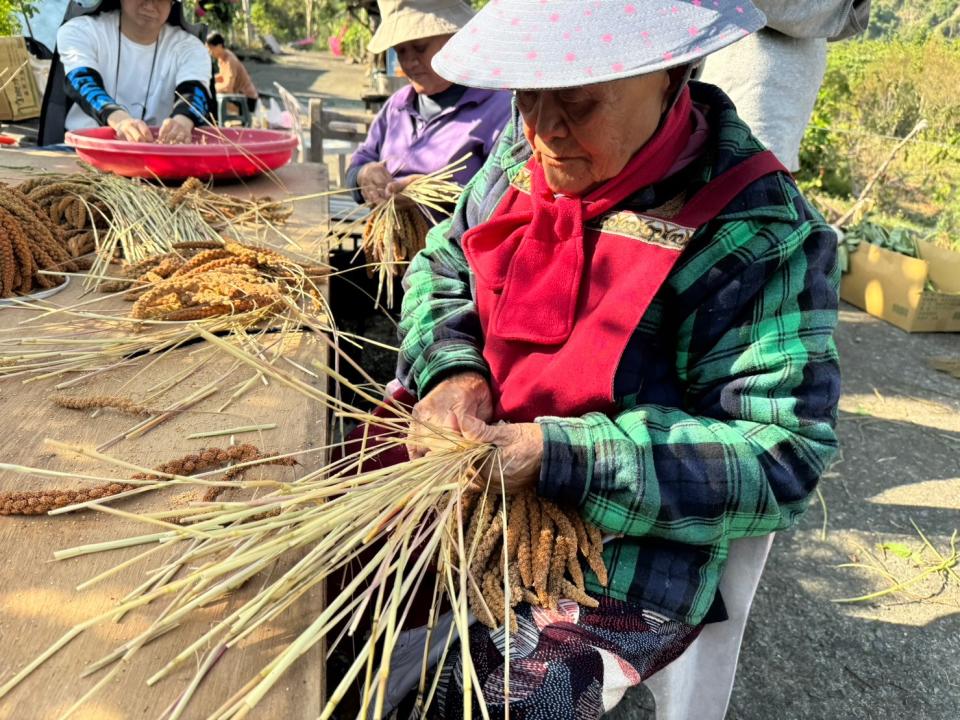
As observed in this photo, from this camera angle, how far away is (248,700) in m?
0.70

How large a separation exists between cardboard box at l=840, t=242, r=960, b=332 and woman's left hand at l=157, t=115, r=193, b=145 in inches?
153

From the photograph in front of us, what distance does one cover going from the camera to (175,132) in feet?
9.20

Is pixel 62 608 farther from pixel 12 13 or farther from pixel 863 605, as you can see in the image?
pixel 12 13

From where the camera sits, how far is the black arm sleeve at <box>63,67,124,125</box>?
311 cm

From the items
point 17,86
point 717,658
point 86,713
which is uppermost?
point 17,86

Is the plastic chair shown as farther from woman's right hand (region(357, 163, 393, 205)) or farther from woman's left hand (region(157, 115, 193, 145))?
woman's left hand (region(157, 115, 193, 145))

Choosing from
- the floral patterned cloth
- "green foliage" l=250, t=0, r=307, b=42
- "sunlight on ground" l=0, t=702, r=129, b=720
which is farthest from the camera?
"green foliage" l=250, t=0, r=307, b=42

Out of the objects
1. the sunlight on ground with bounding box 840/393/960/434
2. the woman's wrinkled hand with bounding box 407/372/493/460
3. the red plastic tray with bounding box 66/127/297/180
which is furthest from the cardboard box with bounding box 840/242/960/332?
the woman's wrinkled hand with bounding box 407/372/493/460

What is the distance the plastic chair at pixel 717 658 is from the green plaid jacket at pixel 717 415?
A: 0.07m

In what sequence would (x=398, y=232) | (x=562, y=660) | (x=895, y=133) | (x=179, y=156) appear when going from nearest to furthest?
(x=562, y=660) < (x=179, y=156) < (x=398, y=232) < (x=895, y=133)

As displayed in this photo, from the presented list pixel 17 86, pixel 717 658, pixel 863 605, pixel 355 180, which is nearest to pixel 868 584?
pixel 863 605

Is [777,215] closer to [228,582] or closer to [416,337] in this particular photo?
[416,337]

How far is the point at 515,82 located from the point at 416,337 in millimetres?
680

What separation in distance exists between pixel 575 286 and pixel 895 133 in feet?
38.0
